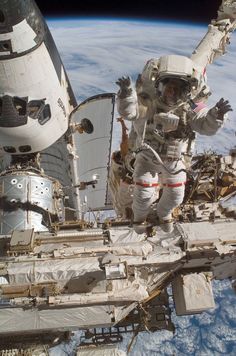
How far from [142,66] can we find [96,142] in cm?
2007

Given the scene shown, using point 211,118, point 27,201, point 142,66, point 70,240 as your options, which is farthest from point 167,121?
point 142,66

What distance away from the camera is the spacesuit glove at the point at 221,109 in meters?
4.49

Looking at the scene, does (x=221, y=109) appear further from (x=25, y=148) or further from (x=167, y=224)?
(x=25, y=148)

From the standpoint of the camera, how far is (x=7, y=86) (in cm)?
695

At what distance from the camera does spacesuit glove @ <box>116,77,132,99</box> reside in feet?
14.9

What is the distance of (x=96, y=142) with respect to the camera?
10.4 metres

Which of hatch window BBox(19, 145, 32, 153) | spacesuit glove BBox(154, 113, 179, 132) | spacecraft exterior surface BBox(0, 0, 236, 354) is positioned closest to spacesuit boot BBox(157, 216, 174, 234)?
spacecraft exterior surface BBox(0, 0, 236, 354)

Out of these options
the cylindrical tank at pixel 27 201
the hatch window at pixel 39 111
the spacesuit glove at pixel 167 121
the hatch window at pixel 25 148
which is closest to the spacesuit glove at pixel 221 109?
the spacesuit glove at pixel 167 121

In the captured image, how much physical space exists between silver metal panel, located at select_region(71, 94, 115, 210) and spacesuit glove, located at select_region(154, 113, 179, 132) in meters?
3.76

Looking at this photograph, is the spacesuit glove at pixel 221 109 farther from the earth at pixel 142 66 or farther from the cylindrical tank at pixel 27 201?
the earth at pixel 142 66

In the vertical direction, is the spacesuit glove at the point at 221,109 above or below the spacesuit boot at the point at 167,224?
above

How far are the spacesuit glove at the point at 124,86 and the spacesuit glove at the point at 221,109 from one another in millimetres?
1086

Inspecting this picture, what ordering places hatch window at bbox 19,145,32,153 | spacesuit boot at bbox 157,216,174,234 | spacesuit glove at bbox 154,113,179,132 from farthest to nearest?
hatch window at bbox 19,145,32,153 → spacesuit boot at bbox 157,216,174,234 → spacesuit glove at bbox 154,113,179,132

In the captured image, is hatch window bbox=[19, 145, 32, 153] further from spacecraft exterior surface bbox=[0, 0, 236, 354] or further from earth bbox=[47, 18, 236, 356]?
earth bbox=[47, 18, 236, 356]
